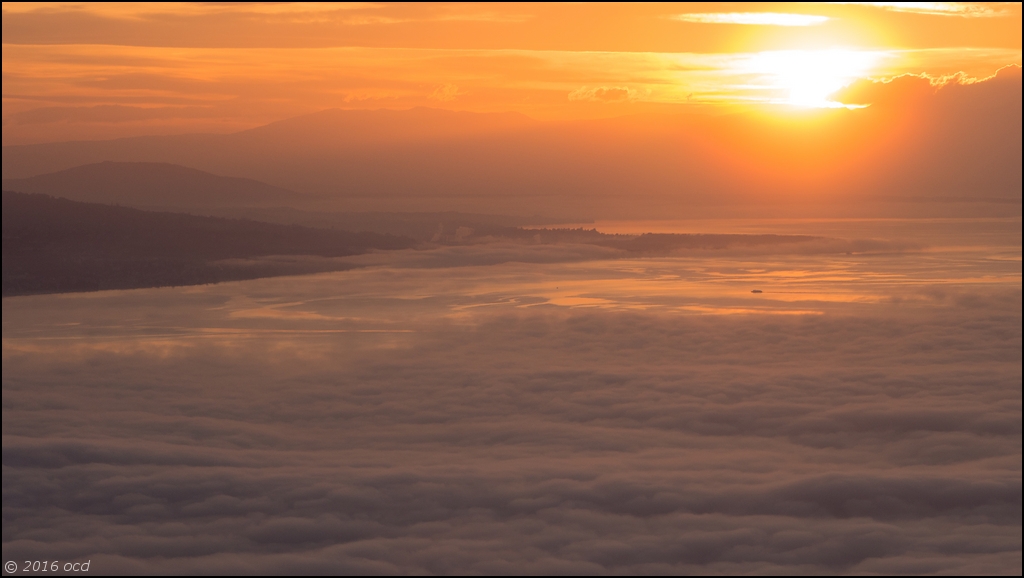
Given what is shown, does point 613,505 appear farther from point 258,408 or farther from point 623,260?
point 623,260

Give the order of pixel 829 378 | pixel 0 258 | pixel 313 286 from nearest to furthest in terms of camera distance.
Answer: pixel 829 378, pixel 0 258, pixel 313 286

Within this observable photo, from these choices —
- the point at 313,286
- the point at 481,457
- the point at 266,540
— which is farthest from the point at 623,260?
the point at 266,540

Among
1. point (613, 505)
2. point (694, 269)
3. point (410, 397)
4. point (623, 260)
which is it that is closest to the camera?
point (613, 505)

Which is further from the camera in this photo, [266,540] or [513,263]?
[513,263]

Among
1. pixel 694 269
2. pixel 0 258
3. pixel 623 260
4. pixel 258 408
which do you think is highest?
pixel 623 260

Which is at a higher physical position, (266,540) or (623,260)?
(623,260)

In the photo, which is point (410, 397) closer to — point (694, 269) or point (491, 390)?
point (491, 390)

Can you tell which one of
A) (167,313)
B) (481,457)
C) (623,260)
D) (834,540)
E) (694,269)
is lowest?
(834,540)

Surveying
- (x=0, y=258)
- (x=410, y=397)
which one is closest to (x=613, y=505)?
(x=410, y=397)

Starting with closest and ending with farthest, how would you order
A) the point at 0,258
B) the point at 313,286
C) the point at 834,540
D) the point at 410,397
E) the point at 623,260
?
1. the point at 834,540
2. the point at 410,397
3. the point at 0,258
4. the point at 313,286
5. the point at 623,260
